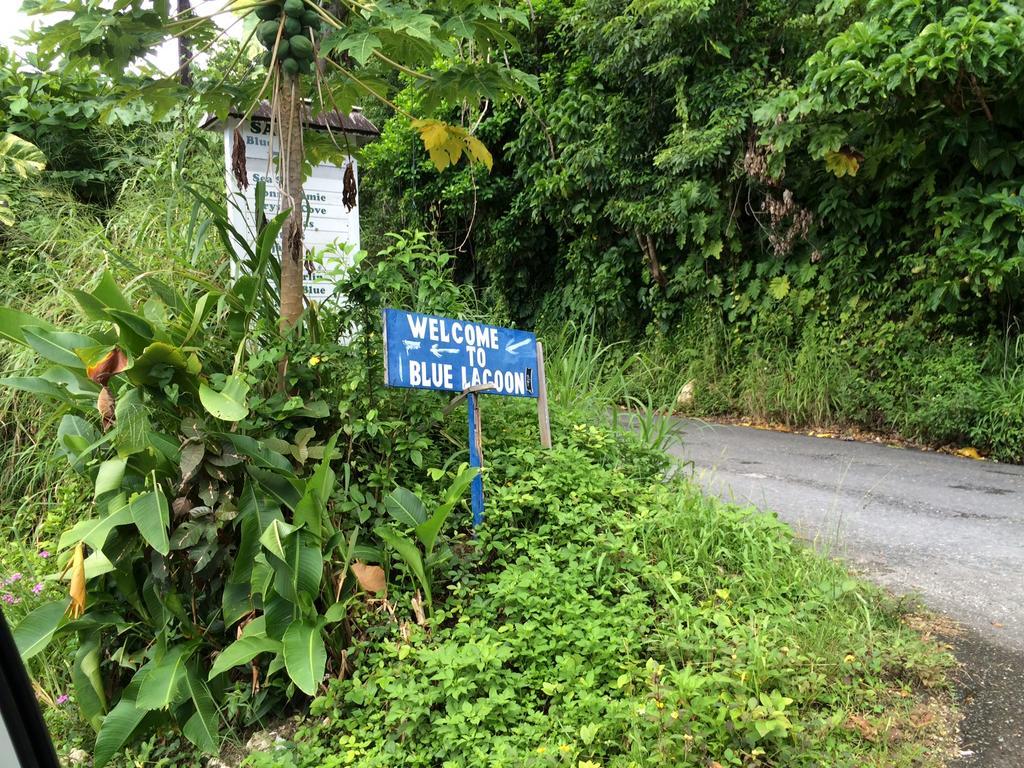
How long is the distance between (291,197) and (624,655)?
2.30 meters

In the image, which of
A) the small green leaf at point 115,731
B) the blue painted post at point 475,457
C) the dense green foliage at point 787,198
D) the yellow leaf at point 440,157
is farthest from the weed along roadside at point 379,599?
the dense green foliage at point 787,198

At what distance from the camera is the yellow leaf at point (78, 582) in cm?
241

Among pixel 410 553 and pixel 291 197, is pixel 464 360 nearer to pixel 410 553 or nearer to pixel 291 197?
pixel 410 553

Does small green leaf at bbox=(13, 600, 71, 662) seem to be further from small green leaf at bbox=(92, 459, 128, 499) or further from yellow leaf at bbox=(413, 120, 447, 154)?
yellow leaf at bbox=(413, 120, 447, 154)

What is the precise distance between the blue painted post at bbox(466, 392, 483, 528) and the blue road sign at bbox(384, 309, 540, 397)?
94mm

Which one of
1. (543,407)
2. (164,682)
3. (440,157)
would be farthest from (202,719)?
(440,157)

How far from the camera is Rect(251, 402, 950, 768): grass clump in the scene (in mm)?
2004

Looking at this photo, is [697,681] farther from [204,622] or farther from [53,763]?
[204,622]

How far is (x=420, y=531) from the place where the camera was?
263 cm

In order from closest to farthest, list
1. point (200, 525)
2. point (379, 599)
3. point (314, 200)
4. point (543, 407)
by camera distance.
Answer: point (200, 525)
point (379, 599)
point (543, 407)
point (314, 200)

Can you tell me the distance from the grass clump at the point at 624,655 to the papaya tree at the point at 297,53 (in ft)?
4.67

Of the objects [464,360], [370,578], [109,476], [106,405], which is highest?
[464,360]

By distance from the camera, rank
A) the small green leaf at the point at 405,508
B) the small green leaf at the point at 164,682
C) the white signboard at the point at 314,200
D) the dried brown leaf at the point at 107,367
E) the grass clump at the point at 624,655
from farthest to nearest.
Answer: the white signboard at the point at 314,200 < the small green leaf at the point at 405,508 < the dried brown leaf at the point at 107,367 < the small green leaf at the point at 164,682 < the grass clump at the point at 624,655

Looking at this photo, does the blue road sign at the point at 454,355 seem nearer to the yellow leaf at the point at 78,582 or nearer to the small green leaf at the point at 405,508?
the small green leaf at the point at 405,508
